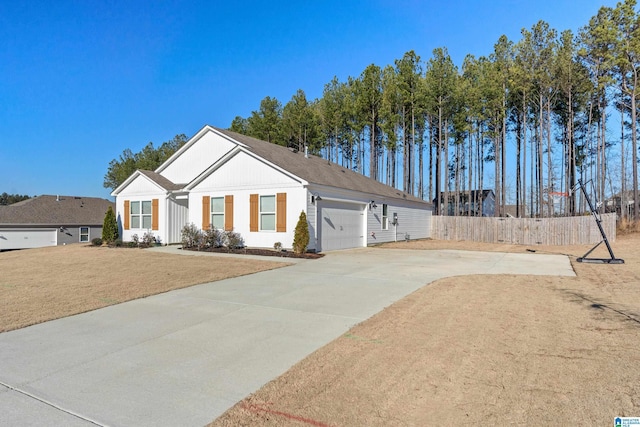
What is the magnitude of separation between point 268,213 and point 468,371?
501 inches

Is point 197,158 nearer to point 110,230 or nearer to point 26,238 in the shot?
point 110,230

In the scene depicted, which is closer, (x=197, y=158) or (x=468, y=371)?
(x=468, y=371)

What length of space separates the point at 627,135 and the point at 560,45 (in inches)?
358

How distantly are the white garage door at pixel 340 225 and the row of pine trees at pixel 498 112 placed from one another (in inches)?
610

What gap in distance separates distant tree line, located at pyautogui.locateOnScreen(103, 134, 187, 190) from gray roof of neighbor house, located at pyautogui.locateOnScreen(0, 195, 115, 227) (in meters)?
10.2

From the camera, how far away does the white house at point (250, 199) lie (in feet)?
49.5

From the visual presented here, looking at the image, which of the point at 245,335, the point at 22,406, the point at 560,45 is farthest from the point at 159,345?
the point at 560,45

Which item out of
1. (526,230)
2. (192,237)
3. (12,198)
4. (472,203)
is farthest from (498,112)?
(12,198)

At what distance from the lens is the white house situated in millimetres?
15094

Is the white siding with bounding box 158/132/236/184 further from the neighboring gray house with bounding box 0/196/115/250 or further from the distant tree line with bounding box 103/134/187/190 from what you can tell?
the distant tree line with bounding box 103/134/187/190

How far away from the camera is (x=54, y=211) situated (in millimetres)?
30969

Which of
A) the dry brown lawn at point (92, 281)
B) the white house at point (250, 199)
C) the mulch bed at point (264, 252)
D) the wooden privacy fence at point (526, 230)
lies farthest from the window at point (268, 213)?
the wooden privacy fence at point (526, 230)

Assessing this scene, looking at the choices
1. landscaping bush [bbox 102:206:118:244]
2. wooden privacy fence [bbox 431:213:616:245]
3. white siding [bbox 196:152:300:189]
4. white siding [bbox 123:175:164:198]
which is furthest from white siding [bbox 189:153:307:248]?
wooden privacy fence [bbox 431:213:616:245]

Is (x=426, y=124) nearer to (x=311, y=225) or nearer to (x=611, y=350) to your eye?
(x=311, y=225)
